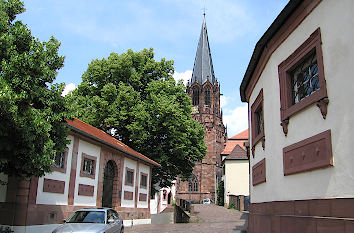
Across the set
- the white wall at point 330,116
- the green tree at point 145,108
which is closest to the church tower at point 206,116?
the green tree at point 145,108

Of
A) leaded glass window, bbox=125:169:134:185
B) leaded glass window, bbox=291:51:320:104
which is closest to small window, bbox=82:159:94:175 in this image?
leaded glass window, bbox=125:169:134:185

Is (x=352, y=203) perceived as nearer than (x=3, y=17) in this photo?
Yes

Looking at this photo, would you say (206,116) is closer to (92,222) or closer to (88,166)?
(88,166)

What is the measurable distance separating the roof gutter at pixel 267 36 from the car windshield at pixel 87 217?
23.2 ft

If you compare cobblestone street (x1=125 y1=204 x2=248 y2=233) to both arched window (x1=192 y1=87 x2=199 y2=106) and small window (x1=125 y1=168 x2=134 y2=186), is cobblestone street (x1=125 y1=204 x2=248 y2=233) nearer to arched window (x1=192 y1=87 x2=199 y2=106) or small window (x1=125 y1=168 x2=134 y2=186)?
small window (x1=125 y1=168 x2=134 y2=186)

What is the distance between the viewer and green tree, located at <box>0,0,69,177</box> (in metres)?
8.88

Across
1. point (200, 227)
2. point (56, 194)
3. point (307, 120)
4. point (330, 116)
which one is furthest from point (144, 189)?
point (330, 116)

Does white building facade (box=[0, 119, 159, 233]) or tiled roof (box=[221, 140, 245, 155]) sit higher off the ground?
tiled roof (box=[221, 140, 245, 155])

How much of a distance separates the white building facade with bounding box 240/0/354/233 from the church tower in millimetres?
71216

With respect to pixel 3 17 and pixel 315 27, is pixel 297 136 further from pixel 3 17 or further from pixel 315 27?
pixel 3 17

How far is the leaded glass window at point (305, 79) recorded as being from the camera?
777cm

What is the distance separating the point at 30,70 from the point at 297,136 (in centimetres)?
711

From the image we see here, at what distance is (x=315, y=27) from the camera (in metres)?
7.57

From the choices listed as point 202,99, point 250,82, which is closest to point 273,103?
point 250,82
